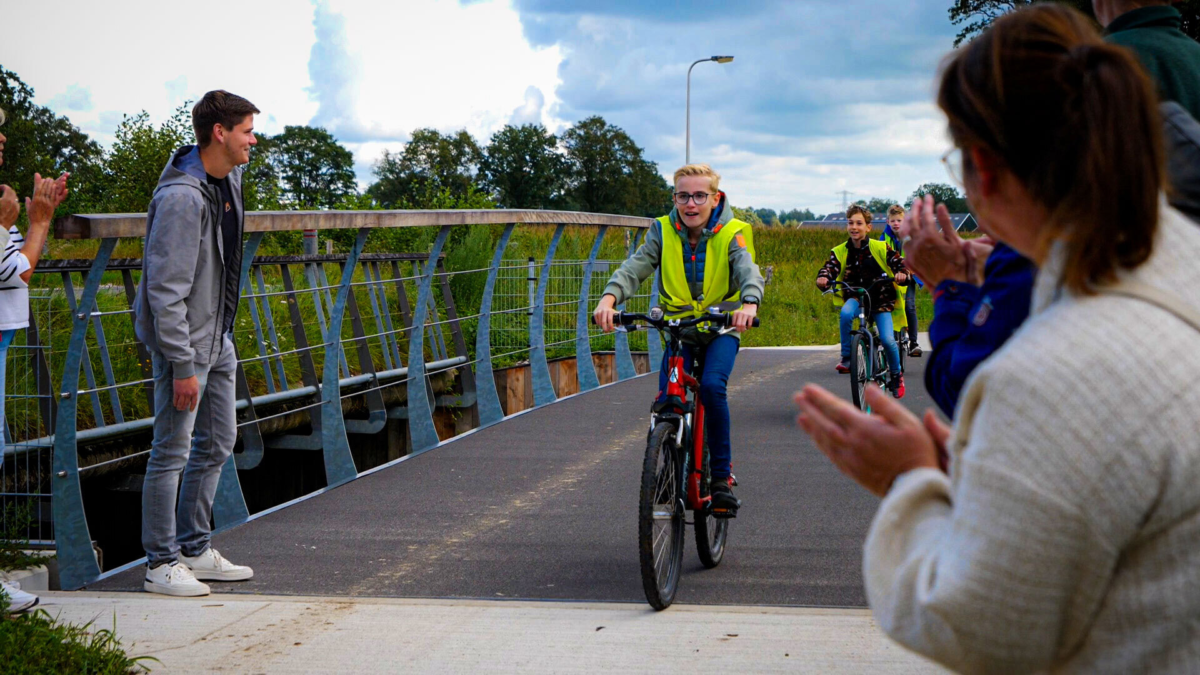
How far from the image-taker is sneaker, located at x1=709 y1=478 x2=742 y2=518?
555 cm

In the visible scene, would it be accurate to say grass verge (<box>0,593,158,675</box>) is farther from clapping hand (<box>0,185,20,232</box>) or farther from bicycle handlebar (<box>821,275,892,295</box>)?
bicycle handlebar (<box>821,275,892,295</box>)

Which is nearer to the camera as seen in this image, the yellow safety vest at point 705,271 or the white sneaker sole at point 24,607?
the white sneaker sole at point 24,607

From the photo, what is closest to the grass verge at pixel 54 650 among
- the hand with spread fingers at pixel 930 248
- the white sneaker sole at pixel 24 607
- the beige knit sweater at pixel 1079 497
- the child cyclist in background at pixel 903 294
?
the white sneaker sole at pixel 24 607

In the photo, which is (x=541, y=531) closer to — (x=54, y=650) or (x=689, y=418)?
(x=689, y=418)

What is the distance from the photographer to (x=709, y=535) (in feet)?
18.5

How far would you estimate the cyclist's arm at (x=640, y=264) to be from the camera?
5734mm

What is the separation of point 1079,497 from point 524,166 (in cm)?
10042

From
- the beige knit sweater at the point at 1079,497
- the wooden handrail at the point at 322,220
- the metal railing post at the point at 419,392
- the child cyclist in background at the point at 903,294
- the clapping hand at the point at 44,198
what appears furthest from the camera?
the child cyclist in background at the point at 903,294

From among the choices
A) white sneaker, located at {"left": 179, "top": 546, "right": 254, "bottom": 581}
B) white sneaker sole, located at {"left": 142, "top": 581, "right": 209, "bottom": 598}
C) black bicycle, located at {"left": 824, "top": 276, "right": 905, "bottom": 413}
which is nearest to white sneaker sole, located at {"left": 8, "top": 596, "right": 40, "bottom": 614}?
white sneaker sole, located at {"left": 142, "top": 581, "right": 209, "bottom": 598}

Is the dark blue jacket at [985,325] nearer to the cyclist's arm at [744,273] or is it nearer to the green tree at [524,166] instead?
the cyclist's arm at [744,273]

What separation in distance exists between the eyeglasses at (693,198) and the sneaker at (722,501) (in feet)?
4.05

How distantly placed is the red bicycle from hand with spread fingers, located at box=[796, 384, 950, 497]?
320cm

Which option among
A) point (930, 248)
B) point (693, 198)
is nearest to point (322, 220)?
point (693, 198)

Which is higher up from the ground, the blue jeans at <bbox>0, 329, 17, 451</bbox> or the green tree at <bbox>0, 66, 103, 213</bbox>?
the green tree at <bbox>0, 66, 103, 213</bbox>
